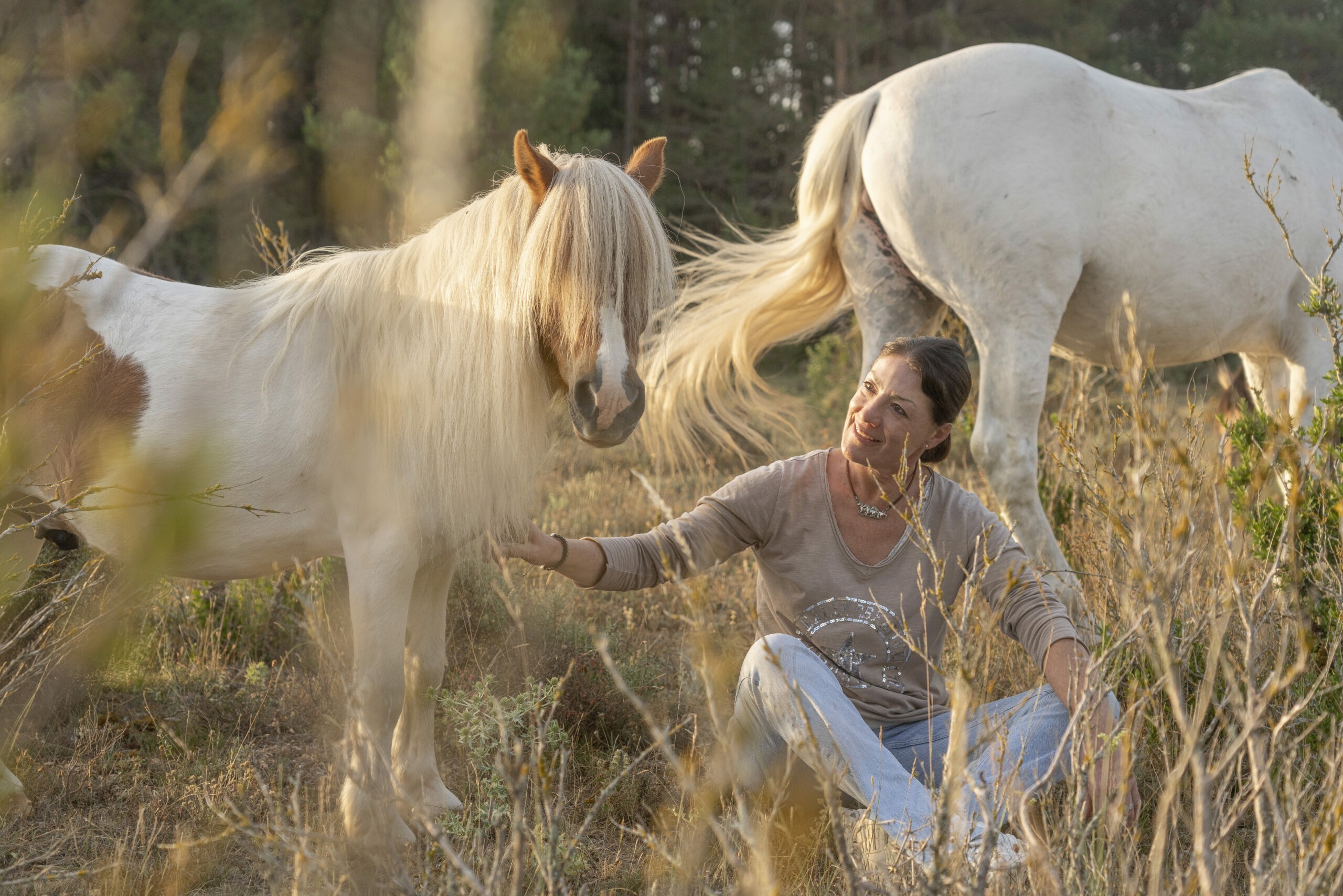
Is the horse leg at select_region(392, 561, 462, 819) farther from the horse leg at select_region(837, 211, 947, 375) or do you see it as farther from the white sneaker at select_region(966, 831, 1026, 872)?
the horse leg at select_region(837, 211, 947, 375)

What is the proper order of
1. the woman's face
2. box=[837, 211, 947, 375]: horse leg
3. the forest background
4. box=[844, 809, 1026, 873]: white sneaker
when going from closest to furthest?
1. box=[844, 809, 1026, 873]: white sneaker
2. the woman's face
3. box=[837, 211, 947, 375]: horse leg
4. the forest background

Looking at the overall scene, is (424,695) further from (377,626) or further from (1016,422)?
(1016,422)

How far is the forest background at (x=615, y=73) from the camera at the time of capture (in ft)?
32.4

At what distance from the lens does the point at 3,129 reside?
1.27 meters

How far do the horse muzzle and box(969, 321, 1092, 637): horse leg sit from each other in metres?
1.92

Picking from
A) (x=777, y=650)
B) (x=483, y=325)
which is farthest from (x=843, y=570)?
(x=483, y=325)

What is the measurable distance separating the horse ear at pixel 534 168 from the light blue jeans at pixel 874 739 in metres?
1.19

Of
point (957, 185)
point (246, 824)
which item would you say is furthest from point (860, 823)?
point (957, 185)

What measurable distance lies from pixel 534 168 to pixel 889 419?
110 centimetres

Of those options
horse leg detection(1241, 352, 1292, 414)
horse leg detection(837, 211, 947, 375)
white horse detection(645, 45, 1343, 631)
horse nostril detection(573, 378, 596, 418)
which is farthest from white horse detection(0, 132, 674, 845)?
horse leg detection(1241, 352, 1292, 414)

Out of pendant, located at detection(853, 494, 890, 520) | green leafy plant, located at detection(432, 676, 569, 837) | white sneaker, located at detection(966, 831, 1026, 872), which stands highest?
pendant, located at detection(853, 494, 890, 520)

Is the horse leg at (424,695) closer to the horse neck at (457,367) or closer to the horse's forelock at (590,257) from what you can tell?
the horse neck at (457,367)

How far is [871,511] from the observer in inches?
106

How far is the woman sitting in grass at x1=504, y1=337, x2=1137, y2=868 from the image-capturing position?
8.14 feet
